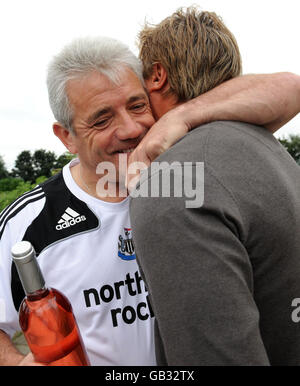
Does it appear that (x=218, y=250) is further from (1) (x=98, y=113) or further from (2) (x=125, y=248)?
(1) (x=98, y=113)

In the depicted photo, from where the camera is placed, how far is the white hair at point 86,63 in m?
1.88

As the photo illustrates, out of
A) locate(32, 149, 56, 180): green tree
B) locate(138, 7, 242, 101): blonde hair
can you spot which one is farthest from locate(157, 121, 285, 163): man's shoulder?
locate(32, 149, 56, 180): green tree

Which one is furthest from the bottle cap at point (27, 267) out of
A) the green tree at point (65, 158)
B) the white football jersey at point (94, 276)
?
the green tree at point (65, 158)

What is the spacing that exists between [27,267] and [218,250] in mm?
590

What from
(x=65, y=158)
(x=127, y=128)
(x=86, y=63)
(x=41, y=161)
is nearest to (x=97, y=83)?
(x=86, y=63)

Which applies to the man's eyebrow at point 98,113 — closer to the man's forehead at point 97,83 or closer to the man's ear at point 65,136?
the man's forehead at point 97,83

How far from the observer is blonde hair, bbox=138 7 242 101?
1.68 metres

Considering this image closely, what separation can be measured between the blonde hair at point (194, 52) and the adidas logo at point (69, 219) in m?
0.85

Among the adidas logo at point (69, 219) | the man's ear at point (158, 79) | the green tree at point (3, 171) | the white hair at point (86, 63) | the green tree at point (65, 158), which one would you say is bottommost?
the green tree at point (3, 171)

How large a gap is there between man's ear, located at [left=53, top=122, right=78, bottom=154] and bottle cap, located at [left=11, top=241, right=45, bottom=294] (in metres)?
1.10

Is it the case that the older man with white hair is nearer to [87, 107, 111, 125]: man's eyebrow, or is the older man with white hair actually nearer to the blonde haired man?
[87, 107, 111, 125]: man's eyebrow

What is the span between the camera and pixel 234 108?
4.78 ft

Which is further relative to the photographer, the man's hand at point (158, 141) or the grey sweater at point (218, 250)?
the man's hand at point (158, 141)
